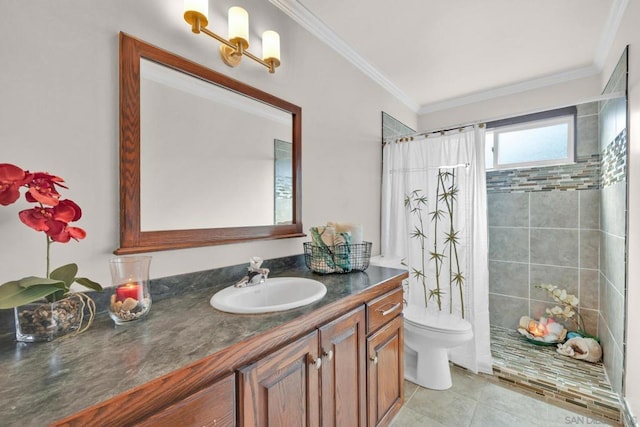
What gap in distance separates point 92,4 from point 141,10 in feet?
0.54

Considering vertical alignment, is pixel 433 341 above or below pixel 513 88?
below

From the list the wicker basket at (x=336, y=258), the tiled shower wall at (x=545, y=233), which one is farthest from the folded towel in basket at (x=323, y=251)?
the tiled shower wall at (x=545, y=233)

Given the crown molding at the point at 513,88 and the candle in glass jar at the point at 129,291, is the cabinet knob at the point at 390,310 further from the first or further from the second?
the crown molding at the point at 513,88

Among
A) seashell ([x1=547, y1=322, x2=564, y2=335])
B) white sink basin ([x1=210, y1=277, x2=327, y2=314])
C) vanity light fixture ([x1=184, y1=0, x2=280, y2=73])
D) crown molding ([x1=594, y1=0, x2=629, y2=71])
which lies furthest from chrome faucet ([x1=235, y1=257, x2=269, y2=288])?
seashell ([x1=547, y1=322, x2=564, y2=335])

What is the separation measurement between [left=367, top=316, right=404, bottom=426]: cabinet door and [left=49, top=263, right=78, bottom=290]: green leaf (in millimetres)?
1130

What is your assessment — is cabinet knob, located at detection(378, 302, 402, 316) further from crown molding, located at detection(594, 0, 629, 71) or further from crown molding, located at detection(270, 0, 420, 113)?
crown molding, located at detection(594, 0, 629, 71)

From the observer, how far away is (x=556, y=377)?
1.95 m

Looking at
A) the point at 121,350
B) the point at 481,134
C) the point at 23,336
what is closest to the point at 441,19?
the point at 481,134

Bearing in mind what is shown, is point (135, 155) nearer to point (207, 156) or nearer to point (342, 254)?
point (207, 156)

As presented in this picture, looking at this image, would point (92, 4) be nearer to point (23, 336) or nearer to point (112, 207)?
point (112, 207)

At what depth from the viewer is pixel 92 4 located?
98 cm

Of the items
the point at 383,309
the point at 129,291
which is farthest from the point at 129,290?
the point at 383,309

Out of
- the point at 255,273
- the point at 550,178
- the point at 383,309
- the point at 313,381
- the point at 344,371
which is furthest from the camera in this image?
the point at 550,178

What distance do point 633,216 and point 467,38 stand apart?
4.91ft
